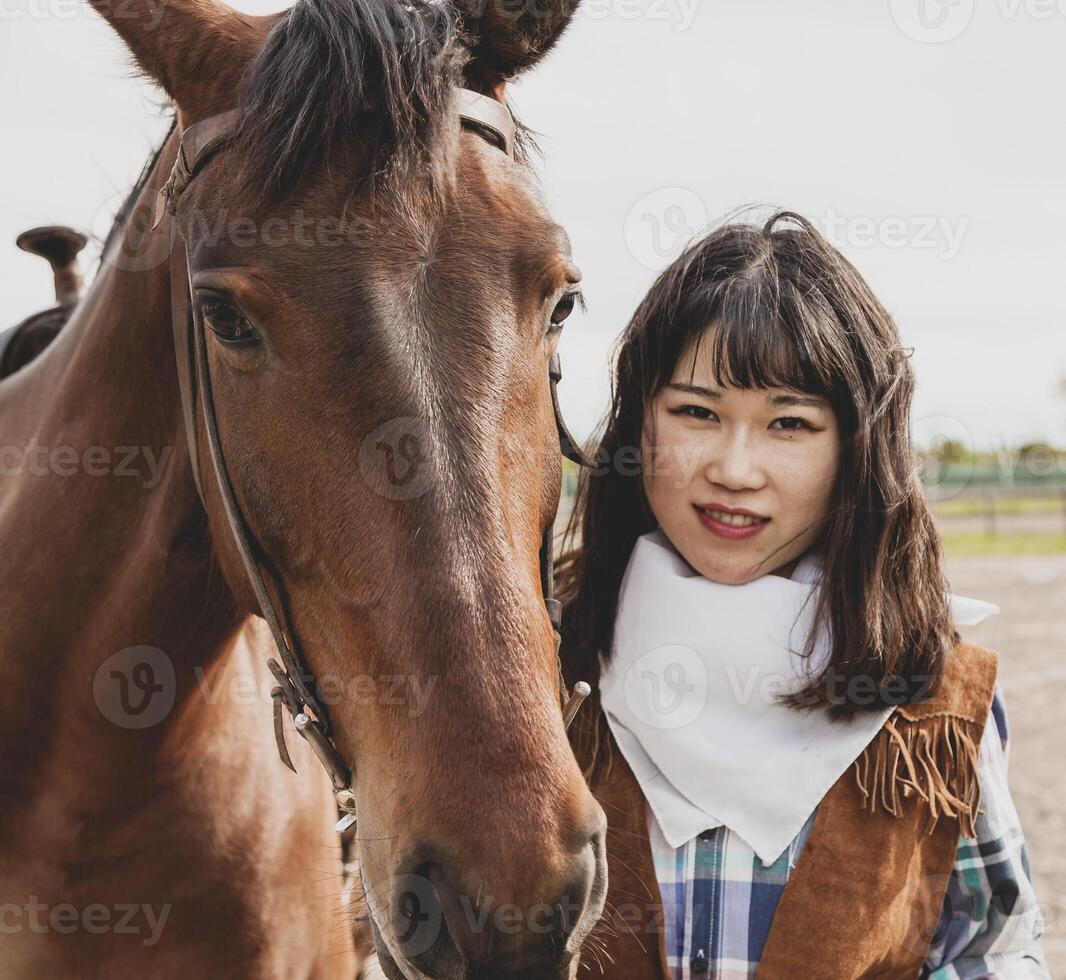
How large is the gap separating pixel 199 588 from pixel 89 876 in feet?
2.23

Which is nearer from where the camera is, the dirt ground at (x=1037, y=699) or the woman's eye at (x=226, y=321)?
the woman's eye at (x=226, y=321)

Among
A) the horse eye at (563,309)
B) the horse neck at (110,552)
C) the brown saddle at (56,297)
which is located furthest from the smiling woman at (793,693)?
the brown saddle at (56,297)

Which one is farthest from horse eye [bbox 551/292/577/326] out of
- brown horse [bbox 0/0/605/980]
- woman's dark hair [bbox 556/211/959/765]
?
woman's dark hair [bbox 556/211/959/765]

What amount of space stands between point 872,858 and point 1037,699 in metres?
8.68

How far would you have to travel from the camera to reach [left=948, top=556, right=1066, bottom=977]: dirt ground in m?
5.71

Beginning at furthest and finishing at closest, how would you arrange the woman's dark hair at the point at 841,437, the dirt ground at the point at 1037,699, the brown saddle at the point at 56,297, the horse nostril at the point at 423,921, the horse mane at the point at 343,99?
1. the dirt ground at the point at 1037,699
2. the brown saddle at the point at 56,297
3. the woman's dark hair at the point at 841,437
4. the horse mane at the point at 343,99
5. the horse nostril at the point at 423,921

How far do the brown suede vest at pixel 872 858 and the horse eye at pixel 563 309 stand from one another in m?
1.07

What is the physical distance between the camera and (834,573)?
2256 mm

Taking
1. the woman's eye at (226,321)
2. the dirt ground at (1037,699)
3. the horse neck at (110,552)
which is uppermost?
the woman's eye at (226,321)

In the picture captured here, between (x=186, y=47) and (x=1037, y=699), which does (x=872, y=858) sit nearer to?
(x=186, y=47)

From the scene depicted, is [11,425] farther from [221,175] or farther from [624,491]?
[624,491]

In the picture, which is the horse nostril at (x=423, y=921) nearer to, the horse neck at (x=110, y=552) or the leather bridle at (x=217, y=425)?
the leather bridle at (x=217, y=425)

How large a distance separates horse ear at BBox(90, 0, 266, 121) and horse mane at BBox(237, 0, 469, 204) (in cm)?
17

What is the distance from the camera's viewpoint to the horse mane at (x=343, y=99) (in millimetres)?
1639
